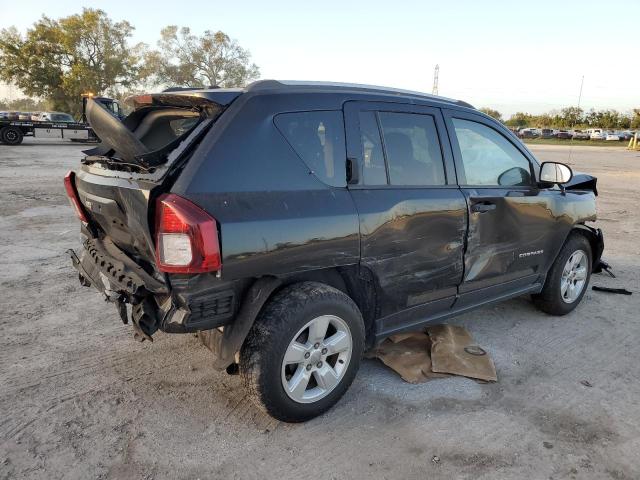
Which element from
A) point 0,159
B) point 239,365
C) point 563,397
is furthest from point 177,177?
point 0,159

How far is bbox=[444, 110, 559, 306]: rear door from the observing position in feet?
11.8

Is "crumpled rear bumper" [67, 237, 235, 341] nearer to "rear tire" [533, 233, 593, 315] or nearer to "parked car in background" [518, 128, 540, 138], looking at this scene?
"rear tire" [533, 233, 593, 315]

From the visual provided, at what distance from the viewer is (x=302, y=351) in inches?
109

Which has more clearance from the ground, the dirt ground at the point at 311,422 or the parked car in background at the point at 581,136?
the parked car in background at the point at 581,136

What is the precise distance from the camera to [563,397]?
3221 mm

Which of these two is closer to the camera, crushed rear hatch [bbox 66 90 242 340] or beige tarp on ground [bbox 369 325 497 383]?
crushed rear hatch [bbox 66 90 242 340]

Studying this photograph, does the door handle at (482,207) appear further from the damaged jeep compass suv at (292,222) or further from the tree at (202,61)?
the tree at (202,61)

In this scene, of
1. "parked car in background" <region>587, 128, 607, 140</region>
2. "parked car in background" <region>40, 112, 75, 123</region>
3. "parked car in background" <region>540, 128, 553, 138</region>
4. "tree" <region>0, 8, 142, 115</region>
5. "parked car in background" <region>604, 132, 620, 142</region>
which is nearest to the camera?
"parked car in background" <region>40, 112, 75, 123</region>

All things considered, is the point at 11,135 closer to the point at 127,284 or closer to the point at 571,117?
the point at 127,284

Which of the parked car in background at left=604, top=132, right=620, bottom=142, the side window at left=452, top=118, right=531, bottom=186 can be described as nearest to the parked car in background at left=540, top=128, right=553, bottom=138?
the parked car in background at left=604, top=132, right=620, bottom=142

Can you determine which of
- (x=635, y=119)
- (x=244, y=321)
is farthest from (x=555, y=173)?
(x=635, y=119)

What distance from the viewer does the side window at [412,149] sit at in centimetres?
A: 319

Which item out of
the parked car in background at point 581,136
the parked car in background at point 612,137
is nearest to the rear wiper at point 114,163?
the parked car in background at point 581,136

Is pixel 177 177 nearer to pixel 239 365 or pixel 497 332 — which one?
pixel 239 365
